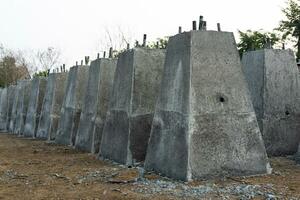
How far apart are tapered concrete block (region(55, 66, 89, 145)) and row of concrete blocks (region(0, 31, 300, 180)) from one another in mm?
28

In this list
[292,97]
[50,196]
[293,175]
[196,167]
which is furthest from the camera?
[292,97]

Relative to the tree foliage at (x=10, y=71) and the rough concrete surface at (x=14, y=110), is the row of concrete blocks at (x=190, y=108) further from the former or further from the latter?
the tree foliage at (x=10, y=71)

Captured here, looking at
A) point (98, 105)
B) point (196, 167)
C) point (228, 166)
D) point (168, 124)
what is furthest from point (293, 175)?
point (98, 105)

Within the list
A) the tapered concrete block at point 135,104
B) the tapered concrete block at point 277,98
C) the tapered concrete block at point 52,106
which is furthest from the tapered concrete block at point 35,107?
the tapered concrete block at point 277,98

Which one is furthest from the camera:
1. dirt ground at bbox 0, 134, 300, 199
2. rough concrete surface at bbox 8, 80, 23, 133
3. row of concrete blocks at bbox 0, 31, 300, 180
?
rough concrete surface at bbox 8, 80, 23, 133

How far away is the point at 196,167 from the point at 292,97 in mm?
3824

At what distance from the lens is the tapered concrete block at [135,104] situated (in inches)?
319

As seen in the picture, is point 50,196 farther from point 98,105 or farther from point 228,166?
point 98,105

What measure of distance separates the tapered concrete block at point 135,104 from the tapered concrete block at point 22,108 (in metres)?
10.5

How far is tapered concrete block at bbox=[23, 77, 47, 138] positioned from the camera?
16609 millimetres

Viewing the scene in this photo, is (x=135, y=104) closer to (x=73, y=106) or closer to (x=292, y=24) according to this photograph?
(x=73, y=106)

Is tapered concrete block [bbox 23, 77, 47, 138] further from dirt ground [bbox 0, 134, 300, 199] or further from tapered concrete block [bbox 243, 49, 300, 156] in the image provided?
tapered concrete block [bbox 243, 49, 300, 156]

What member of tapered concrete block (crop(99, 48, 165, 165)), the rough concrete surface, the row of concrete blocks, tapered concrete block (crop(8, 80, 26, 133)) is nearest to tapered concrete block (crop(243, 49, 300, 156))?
the row of concrete blocks

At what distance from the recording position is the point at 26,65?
1737 inches
